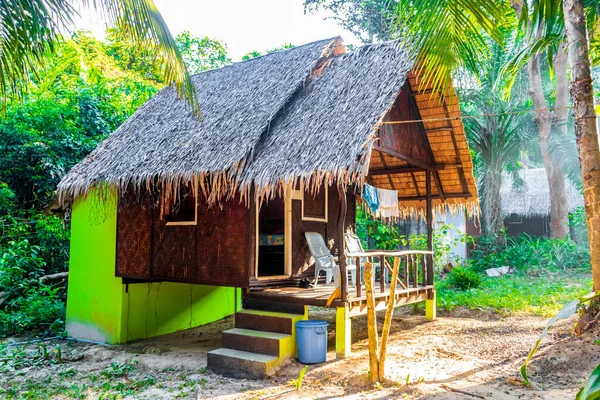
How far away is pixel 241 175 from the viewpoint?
6.33m

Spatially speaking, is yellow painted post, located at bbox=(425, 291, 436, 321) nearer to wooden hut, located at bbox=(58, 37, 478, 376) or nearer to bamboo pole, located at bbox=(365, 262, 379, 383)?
wooden hut, located at bbox=(58, 37, 478, 376)

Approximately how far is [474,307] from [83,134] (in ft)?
31.0

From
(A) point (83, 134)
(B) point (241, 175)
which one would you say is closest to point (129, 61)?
(A) point (83, 134)

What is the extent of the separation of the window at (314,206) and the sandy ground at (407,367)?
6.42ft

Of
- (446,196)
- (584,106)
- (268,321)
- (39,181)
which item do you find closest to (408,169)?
(446,196)

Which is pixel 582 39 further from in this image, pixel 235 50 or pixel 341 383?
pixel 235 50

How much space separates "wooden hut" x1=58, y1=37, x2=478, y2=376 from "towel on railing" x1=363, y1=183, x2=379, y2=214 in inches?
28.1

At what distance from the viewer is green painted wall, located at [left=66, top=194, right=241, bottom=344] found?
26.3 feet

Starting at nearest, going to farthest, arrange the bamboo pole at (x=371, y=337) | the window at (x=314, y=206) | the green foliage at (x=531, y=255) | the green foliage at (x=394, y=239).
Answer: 1. the bamboo pole at (x=371, y=337)
2. the window at (x=314, y=206)
3. the green foliage at (x=394, y=239)
4. the green foliage at (x=531, y=255)

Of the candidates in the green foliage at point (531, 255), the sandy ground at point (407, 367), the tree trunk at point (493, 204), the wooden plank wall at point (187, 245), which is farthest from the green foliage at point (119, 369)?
the tree trunk at point (493, 204)

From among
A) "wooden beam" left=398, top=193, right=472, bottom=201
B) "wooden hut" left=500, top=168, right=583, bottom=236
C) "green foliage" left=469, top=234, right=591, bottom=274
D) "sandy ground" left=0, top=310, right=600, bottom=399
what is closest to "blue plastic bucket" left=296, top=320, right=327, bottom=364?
"sandy ground" left=0, top=310, right=600, bottom=399

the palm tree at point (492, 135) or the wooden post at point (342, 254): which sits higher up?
the palm tree at point (492, 135)

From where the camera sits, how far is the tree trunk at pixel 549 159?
14.2m

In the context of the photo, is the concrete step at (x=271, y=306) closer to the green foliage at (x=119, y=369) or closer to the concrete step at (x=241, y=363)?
the concrete step at (x=241, y=363)
